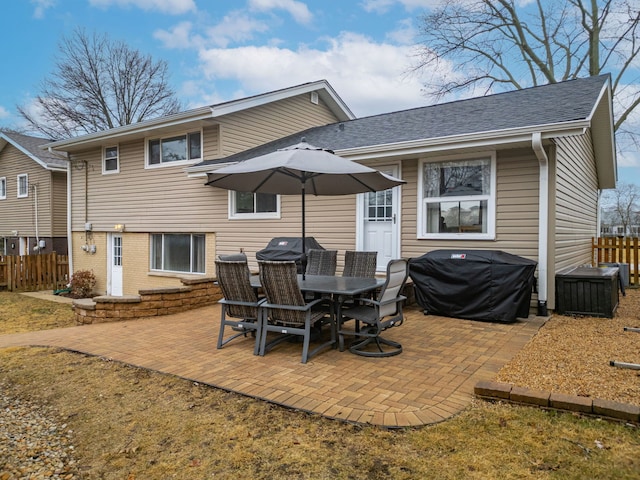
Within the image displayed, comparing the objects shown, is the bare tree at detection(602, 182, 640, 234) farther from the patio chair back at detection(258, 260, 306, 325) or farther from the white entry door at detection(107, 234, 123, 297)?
the patio chair back at detection(258, 260, 306, 325)

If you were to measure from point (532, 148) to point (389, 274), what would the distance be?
11.0 ft

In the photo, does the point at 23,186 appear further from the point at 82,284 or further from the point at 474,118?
the point at 474,118

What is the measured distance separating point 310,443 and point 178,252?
9.44 metres

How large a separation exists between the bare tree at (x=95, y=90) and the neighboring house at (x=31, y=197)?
7420 mm

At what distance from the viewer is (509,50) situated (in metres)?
19.2

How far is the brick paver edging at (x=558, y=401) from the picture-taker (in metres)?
2.77

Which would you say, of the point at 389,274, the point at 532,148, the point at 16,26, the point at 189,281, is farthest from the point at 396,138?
the point at 16,26

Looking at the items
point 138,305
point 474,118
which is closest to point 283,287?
point 138,305

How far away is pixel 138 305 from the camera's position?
681cm

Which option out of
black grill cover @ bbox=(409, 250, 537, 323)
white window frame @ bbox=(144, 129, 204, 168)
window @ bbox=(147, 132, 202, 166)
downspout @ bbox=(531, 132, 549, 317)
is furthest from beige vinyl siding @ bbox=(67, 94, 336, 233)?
downspout @ bbox=(531, 132, 549, 317)

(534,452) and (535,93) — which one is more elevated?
(535,93)

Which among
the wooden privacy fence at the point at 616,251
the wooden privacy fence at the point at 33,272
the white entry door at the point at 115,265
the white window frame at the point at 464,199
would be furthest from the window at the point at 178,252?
the wooden privacy fence at the point at 616,251

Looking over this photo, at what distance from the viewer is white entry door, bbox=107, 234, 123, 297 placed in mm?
12766

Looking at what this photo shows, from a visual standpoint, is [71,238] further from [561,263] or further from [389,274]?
[561,263]
